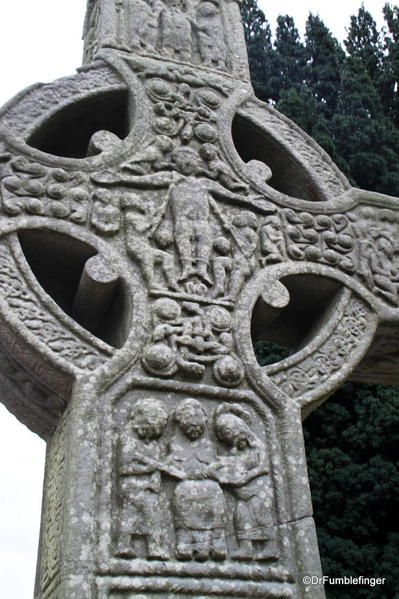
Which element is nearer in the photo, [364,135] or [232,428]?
[232,428]

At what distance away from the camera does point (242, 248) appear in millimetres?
3848

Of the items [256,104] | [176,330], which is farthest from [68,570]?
[256,104]

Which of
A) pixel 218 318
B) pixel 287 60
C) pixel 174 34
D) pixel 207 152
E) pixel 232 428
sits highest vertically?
pixel 287 60

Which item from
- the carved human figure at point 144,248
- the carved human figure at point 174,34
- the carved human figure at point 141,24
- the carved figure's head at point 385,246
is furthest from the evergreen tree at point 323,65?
the carved human figure at point 144,248

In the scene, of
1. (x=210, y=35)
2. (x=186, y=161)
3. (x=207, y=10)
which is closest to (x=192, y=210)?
(x=186, y=161)

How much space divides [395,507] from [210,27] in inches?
229

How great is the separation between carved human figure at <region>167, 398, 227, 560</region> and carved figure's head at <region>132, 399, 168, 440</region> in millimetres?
81

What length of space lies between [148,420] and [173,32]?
2.75m

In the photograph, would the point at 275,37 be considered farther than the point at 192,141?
Yes

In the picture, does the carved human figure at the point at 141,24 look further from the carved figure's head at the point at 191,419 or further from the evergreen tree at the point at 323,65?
Answer: the evergreen tree at the point at 323,65

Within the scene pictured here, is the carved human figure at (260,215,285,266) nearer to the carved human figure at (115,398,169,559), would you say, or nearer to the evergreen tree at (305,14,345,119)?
the carved human figure at (115,398,169,559)

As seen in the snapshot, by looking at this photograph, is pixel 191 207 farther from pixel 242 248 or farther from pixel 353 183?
pixel 353 183

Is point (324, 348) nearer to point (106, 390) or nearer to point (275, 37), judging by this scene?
point (106, 390)

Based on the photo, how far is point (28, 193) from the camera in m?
3.57
